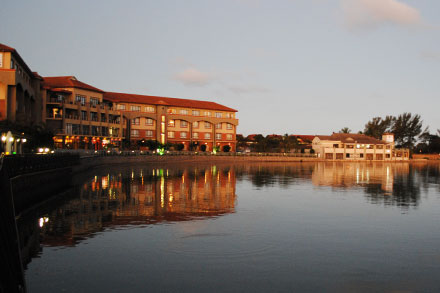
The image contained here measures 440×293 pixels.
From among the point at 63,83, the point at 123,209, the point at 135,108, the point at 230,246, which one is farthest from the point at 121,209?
the point at 135,108

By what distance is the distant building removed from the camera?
426 ft

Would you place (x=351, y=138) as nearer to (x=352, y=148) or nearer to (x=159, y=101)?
(x=352, y=148)

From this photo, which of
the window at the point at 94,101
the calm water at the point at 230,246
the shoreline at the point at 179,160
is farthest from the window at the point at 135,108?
the calm water at the point at 230,246

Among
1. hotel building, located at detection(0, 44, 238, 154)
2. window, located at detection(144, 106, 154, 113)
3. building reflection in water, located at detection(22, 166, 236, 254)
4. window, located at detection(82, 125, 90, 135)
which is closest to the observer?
building reflection in water, located at detection(22, 166, 236, 254)

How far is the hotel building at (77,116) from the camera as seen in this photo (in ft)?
255

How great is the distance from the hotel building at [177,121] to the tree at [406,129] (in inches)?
2807

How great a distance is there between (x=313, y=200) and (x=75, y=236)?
59.8ft

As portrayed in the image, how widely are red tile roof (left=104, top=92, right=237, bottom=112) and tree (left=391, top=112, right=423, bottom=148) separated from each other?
234 ft

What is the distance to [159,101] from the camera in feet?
348

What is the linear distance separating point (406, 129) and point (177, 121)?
300ft

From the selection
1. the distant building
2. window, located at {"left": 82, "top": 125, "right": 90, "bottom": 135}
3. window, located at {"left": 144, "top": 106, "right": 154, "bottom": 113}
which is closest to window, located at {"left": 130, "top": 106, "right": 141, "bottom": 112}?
window, located at {"left": 144, "top": 106, "right": 154, "bottom": 113}

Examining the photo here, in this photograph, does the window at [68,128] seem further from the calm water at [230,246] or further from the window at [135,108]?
the calm water at [230,246]

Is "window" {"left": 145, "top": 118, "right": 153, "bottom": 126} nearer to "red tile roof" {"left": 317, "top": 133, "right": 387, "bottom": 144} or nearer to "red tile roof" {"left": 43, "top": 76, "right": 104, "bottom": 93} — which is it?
"red tile roof" {"left": 43, "top": 76, "right": 104, "bottom": 93}

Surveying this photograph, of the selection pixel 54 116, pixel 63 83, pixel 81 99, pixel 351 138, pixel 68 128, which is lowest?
pixel 68 128
